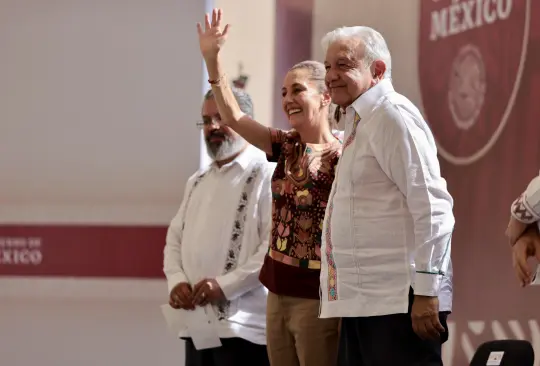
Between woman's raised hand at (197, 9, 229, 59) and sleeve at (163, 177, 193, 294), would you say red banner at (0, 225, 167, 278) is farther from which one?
woman's raised hand at (197, 9, 229, 59)

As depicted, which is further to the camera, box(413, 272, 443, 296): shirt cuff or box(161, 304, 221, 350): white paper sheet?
box(161, 304, 221, 350): white paper sheet

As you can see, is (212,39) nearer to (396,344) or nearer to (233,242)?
(233,242)

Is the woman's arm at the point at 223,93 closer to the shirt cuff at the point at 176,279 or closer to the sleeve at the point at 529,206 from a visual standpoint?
the shirt cuff at the point at 176,279

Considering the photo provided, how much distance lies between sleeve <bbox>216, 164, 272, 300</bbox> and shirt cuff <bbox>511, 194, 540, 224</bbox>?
4.67 ft

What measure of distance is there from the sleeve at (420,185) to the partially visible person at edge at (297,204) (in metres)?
0.45

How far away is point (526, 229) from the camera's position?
7.54 feet

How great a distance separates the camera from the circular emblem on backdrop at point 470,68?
349 cm

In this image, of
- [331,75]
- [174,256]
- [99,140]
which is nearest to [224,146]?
[174,256]

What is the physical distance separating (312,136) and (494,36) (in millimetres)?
825

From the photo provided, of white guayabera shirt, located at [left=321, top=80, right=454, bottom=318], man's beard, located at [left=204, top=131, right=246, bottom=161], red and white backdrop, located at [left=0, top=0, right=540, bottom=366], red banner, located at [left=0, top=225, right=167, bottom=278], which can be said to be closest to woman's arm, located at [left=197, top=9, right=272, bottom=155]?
man's beard, located at [left=204, top=131, right=246, bottom=161]

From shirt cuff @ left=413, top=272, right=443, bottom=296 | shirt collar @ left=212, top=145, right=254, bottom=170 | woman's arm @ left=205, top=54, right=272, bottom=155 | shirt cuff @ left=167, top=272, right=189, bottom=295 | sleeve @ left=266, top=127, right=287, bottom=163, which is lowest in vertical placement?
shirt cuff @ left=167, top=272, right=189, bottom=295

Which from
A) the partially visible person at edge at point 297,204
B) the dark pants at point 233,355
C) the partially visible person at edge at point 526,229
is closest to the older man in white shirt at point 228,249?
the dark pants at point 233,355

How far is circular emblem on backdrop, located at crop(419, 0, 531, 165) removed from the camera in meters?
3.49

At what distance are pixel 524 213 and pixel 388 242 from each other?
468 millimetres
